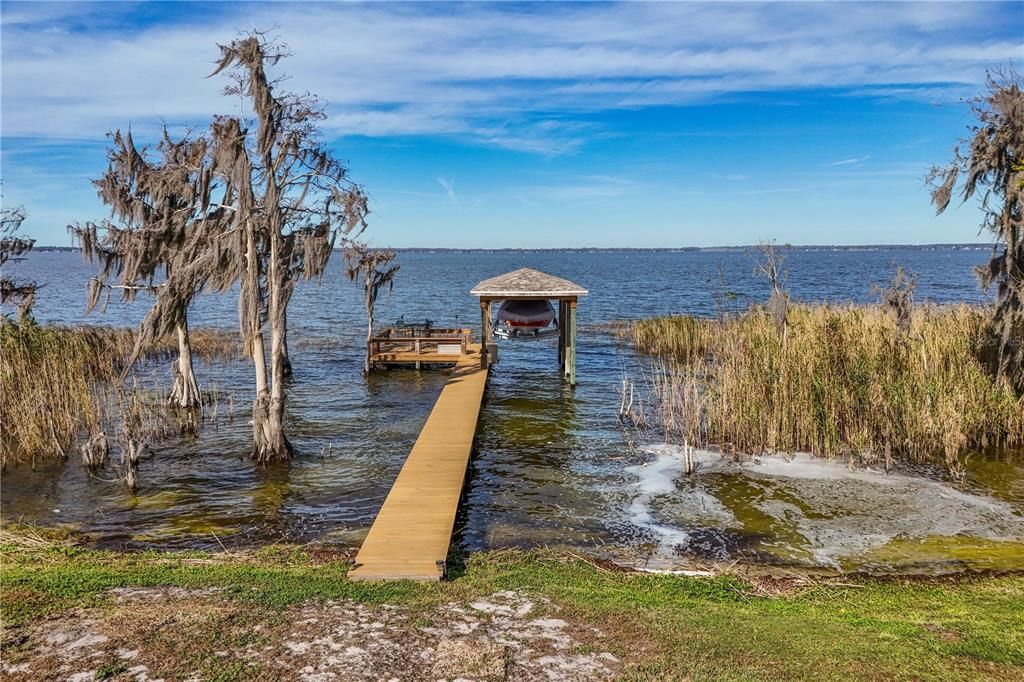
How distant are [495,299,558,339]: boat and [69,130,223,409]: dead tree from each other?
42.1ft

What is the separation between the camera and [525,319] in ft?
93.2

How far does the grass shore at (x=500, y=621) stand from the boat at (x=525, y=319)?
19977mm

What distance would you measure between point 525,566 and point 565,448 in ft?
23.7

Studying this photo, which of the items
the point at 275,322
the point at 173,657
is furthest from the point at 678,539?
the point at 275,322

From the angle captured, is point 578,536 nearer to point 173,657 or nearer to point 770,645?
point 770,645

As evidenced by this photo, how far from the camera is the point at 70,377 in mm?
14758

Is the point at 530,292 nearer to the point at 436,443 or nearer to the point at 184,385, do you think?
the point at 436,443

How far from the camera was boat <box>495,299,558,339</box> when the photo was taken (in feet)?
93.5

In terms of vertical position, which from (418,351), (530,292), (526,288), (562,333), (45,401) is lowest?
(418,351)

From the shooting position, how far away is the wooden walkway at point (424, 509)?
8.16 meters

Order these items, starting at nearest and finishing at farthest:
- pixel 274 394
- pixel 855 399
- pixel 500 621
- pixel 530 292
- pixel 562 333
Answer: pixel 500 621
pixel 274 394
pixel 855 399
pixel 530 292
pixel 562 333

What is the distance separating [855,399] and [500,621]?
10.2m

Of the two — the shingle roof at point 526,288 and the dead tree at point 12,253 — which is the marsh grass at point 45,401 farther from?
Result: the shingle roof at point 526,288

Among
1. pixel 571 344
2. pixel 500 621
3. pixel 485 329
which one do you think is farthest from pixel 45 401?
pixel 571 344
